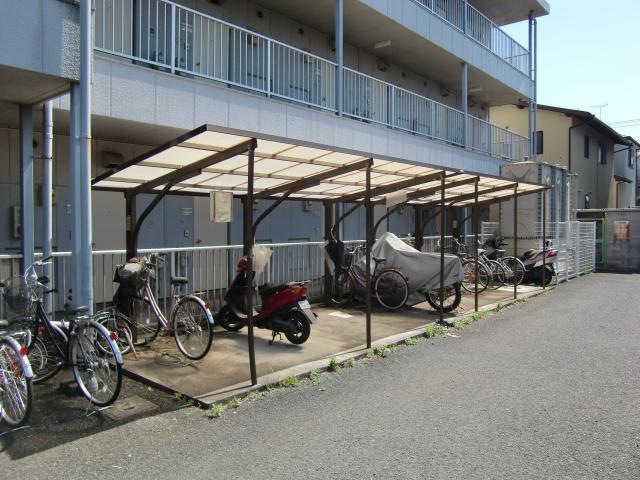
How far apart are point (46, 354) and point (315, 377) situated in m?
2.60

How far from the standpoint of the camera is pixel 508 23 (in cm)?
2020

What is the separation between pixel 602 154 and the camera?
30.4 meters

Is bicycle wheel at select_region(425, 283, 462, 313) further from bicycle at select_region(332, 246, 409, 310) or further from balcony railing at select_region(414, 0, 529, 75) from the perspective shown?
balcony railing at select_region(414, 0, 529, 75)

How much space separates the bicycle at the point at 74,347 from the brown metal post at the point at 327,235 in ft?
16.2

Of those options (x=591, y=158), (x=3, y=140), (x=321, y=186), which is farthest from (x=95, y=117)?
(x=591, y=158)

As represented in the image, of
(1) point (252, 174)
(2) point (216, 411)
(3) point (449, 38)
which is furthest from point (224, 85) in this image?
(3) point (449, 38)

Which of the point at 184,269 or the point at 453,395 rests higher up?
the point at 184,269

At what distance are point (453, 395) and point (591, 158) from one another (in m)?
27.6

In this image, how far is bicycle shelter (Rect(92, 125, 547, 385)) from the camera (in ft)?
16.6

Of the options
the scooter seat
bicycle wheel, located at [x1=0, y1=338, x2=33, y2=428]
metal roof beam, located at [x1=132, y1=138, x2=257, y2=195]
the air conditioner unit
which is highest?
the air conditioner unit

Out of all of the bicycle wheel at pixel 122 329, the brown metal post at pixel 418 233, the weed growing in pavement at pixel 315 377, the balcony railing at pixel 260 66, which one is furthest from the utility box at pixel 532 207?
the bicycle wheel at pixel 122 329

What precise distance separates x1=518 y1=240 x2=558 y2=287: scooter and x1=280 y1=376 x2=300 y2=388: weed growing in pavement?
9.51 meters

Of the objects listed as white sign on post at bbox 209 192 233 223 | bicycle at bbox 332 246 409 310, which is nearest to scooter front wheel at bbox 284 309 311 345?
white sign on post at bbox 209 192 233 223

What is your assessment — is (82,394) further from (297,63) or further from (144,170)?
(297,63)
